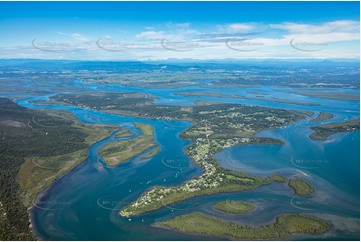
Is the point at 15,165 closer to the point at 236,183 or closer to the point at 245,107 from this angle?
the point at 236,183

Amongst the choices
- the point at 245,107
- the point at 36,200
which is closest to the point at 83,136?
the point at 36,200

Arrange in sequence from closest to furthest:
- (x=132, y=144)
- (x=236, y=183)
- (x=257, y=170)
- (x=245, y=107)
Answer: (x=236, y=183) → (x=257, y=170) → (x=132, y=144) → (x=245, y=107)

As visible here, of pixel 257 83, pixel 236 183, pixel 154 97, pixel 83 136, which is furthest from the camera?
pixel 257 83
